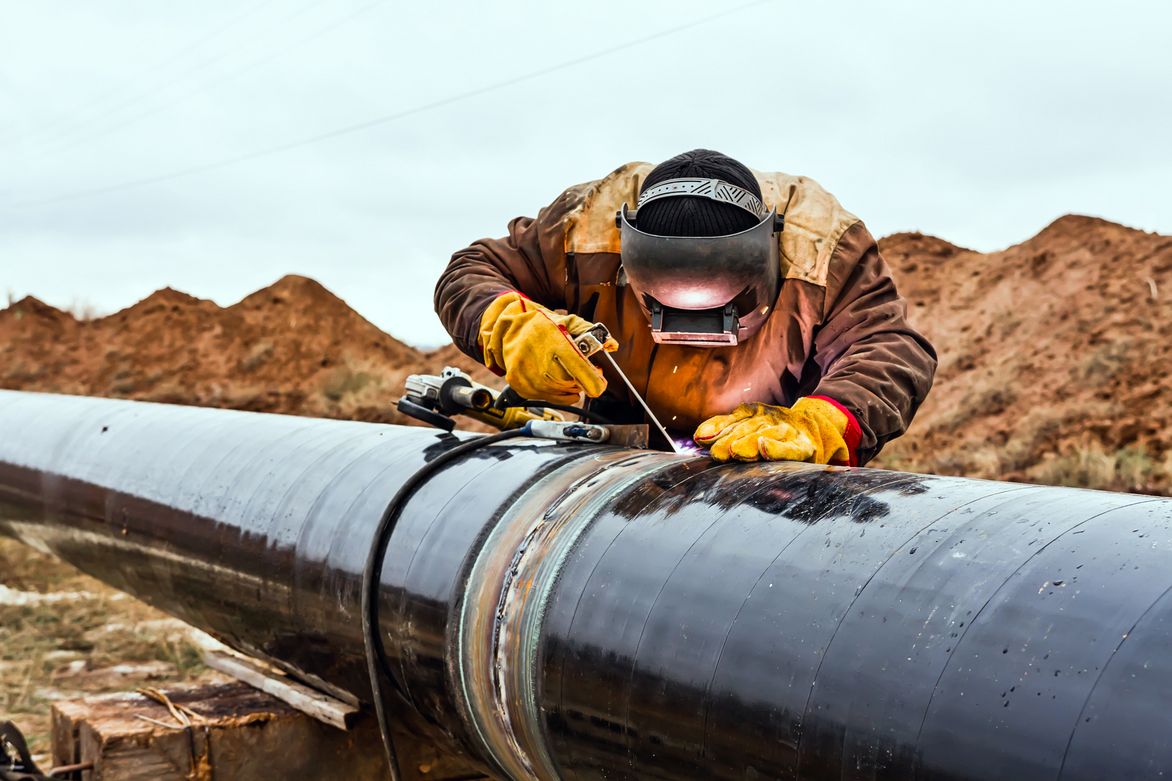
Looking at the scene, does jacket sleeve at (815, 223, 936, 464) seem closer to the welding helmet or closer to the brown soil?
the welding helmet

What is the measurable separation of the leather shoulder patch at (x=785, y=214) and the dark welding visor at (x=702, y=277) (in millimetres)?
68

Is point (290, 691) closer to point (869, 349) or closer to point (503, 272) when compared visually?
point (503, 272)

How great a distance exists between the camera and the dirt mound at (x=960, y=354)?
11172 mm

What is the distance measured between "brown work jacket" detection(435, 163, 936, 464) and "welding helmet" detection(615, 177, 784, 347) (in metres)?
0.18

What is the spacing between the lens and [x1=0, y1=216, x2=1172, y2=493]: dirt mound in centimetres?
1117

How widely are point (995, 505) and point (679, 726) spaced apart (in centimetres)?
54

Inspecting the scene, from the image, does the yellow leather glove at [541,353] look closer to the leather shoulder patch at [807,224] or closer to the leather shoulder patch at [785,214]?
the leather shoulder patch at [785,214]

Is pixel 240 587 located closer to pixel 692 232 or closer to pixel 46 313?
pixel 692 232

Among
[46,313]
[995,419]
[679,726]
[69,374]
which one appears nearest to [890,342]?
[679,726]

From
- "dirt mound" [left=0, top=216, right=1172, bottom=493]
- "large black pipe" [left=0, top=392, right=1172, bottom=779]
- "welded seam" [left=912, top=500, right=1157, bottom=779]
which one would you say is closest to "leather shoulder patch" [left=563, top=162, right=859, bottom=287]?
"large black pipe" [left=0, top=392, right=1172, bottom=779]

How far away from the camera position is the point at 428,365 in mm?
18953

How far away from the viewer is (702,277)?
9.00 ft

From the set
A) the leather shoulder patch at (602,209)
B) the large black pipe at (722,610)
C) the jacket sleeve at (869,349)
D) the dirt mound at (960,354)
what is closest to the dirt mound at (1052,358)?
the dirt mound at (960,354)

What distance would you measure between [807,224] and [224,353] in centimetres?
1760
